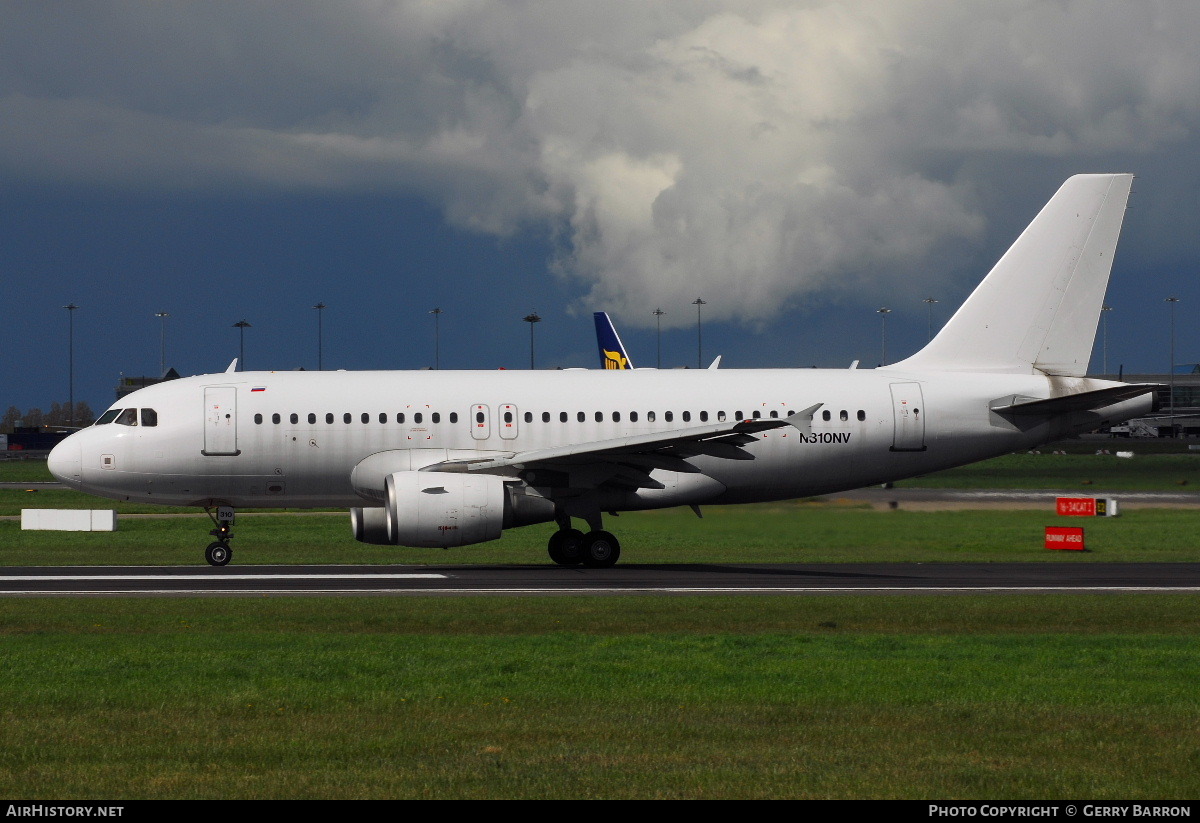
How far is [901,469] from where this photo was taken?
1261 inches

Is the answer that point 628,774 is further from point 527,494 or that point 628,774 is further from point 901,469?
point 901,469

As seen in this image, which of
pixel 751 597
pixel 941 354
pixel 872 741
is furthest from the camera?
pixel 941 354

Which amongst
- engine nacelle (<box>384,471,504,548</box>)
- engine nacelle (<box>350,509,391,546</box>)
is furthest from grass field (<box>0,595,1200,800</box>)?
engine nacelle (<box>350,509,391,546</box>)

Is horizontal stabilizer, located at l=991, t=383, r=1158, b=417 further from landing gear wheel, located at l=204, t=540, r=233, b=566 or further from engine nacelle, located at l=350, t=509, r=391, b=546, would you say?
landing gear wheel, located at l=204, t=540, r=233, b=566

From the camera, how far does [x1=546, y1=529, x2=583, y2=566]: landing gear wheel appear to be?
30203 millimetres

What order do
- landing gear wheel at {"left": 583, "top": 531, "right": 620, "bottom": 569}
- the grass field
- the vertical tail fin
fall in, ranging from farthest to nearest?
1. the vertical tail fin
2. landing gear wheel at {"left": 583, "top": 531, "right": 620, "bottom": 569}
3. the grass field

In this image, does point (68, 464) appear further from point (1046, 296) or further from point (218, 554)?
point (1046, 296)

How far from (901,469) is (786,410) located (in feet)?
10.1

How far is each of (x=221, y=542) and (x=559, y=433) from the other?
25.4ft

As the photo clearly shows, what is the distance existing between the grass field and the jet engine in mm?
6236

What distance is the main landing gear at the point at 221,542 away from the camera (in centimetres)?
2995

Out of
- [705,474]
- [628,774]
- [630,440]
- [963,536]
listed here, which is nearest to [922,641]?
[628,774]

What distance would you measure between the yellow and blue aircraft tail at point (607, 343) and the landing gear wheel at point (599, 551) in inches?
1881

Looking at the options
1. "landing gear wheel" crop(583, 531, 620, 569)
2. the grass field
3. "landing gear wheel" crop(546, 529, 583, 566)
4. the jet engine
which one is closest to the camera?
the grass field
